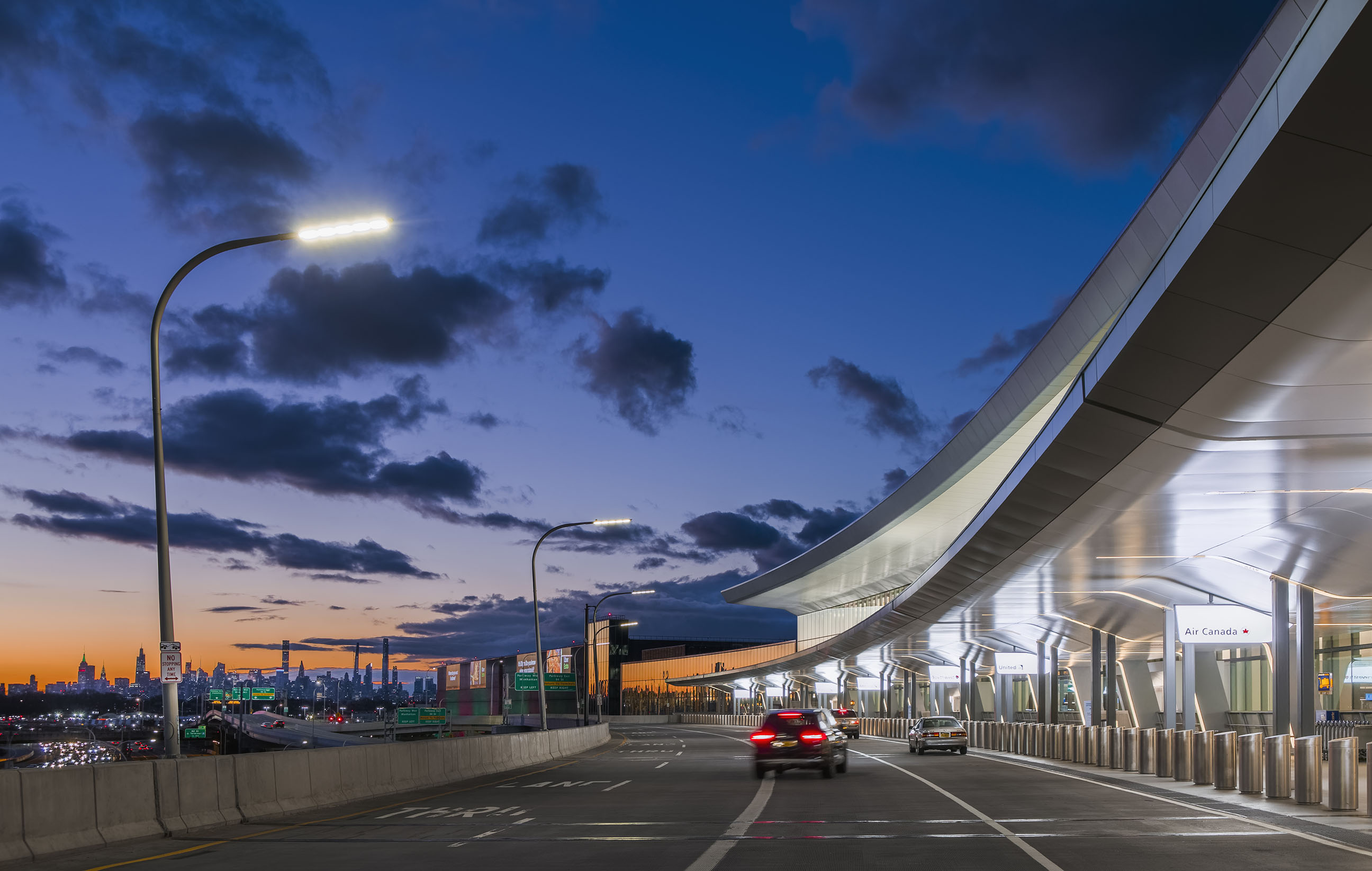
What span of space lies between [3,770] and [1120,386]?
12.3 m

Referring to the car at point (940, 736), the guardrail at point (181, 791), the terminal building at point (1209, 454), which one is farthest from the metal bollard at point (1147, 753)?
the guardrail at point (181, 791)

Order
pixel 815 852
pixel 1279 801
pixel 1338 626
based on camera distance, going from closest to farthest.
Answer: pixel 815 852 < pixel 1279 801 < pixel 1338 626

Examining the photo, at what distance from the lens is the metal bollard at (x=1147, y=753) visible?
30.0 m

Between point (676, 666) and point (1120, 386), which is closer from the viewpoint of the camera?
point (1120, 386)

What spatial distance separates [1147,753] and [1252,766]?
304 inches

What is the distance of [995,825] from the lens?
651 inches

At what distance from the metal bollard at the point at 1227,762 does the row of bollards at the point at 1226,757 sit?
0.5 inches

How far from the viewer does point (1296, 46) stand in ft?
26.2

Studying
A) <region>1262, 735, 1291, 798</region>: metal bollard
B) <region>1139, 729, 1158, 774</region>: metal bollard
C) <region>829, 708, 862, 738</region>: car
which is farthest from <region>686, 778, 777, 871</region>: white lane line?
<region>829, 708, 862, 738</region>: car

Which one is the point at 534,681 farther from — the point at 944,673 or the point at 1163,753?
the point at 1163,753

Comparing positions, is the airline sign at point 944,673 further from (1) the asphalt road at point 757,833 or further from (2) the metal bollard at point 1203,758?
(1) the asphalt road at point 757,833

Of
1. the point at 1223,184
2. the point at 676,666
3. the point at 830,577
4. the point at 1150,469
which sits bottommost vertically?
the point at 676,666

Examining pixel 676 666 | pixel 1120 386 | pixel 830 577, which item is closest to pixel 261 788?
pixel 1120 386

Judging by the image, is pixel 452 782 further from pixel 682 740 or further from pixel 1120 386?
pixel 682 740
